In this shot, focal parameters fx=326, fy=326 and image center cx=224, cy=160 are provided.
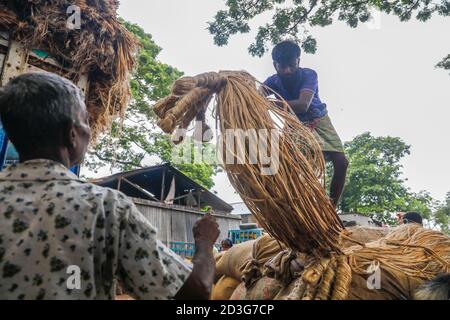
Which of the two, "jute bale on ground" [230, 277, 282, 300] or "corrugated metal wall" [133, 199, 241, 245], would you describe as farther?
"corrugated metal wall" [133, 199, 241, 245]

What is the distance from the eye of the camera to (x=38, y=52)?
11.9 ft

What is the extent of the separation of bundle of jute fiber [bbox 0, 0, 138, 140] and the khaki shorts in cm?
248

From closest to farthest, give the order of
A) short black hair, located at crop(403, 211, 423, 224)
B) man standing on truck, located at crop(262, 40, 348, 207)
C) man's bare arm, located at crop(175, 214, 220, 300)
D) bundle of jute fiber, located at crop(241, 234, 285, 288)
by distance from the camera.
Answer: man's bare arm, located at crop(175, 214, 220, 300)
bundle of jute fiber, located at crop(241, 234, 285, 288)
man standing on truck, located at crop(262, 40, 348, 207)
short black hair, located at crop(403, 211, 423, 224)

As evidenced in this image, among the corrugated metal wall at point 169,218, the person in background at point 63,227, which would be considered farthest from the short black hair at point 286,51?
the corrugated metal wall at point 169,218

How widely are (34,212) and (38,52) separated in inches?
132

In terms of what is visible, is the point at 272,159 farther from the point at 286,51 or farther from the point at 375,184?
the point at 375,184

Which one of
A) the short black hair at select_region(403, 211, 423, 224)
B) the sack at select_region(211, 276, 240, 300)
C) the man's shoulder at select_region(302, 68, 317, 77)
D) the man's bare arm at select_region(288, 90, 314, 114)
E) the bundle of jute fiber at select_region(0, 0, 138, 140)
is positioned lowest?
the sack at select_region(211, 276, 240, 300)

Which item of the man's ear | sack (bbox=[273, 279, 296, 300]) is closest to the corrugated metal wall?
sack (bbox=[273, 279, 296, 300])

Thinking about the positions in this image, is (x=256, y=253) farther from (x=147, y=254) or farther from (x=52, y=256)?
(x=52, y=256)

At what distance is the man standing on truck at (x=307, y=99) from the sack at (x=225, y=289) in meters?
1.07

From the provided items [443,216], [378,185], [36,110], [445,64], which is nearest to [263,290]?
[36,110]

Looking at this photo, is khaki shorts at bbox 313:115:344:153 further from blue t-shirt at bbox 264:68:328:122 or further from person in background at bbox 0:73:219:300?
person in background at bbox 0:73:219:300

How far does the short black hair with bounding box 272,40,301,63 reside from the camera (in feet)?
7.57

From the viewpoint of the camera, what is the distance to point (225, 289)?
2.66m
